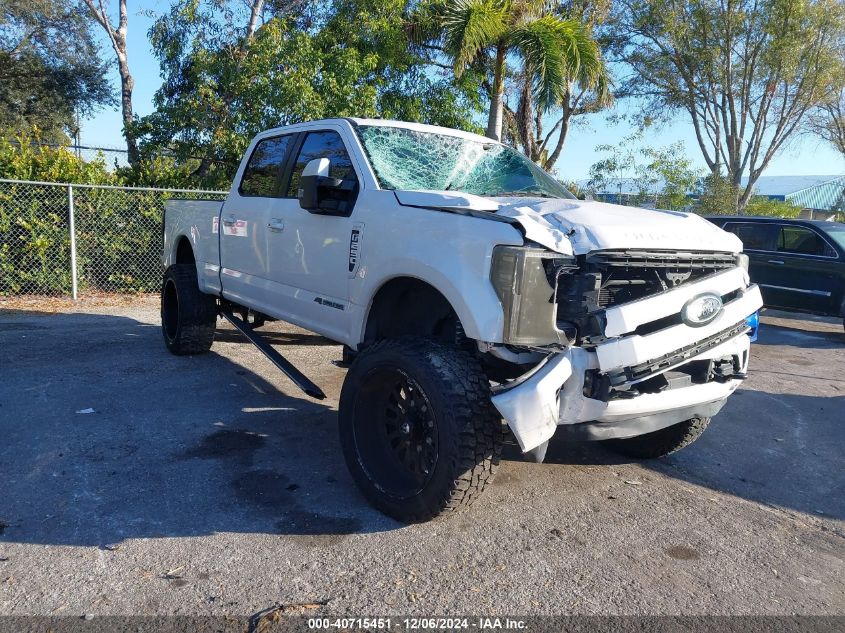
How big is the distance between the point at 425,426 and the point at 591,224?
1.28m

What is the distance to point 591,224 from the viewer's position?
3129mm

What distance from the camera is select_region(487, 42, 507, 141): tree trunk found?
14.2m

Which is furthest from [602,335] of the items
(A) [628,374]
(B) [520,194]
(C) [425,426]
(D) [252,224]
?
(D) [252,224]

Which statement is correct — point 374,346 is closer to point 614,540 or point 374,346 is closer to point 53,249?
point 614,540

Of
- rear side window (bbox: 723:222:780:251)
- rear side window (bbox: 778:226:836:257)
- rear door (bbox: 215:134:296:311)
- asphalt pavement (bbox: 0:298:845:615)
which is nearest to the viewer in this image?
asphalt pavement (bbox: 0:298:845:615)

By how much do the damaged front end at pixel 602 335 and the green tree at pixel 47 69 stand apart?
24.9m

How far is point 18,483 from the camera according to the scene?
3.74m

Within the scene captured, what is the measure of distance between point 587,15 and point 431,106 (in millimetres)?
6759

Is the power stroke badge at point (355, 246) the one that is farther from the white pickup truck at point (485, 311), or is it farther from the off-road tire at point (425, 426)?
the off-road tire at point (425, 426)

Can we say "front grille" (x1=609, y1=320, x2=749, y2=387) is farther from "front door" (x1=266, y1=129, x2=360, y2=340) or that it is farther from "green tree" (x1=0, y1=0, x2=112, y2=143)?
"green tree" (x1=0, y1=0, x2=112, y2=143)

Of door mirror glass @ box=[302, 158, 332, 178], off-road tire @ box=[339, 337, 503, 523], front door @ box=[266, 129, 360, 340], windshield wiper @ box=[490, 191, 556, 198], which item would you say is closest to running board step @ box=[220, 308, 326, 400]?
front door @ box=[266, 129, 360, 340]

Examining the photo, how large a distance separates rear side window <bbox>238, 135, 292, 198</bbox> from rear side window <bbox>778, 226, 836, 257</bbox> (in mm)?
8962

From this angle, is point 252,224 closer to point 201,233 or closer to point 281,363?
point 281,363

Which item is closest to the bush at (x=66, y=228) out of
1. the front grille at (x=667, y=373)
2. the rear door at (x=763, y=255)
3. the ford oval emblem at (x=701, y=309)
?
the front grille at (x=667, y=373)
